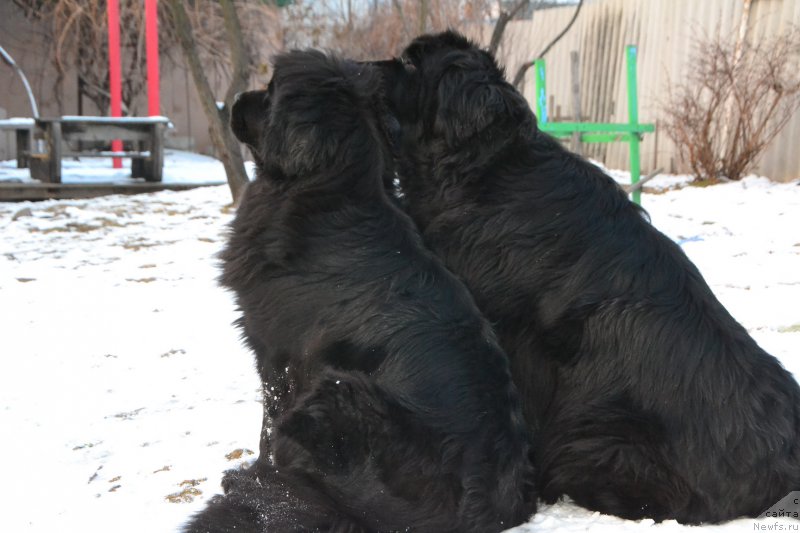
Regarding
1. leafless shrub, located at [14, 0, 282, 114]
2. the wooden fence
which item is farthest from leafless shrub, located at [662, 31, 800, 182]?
leafless shrub, located at [14, 0, 282, 114]

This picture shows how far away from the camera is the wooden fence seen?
10.0m

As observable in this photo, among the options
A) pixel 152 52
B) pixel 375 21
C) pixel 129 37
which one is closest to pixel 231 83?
pixel 375 21

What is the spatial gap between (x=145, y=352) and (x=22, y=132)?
849 centimetres

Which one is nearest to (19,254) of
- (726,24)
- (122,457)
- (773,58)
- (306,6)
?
(122,457)

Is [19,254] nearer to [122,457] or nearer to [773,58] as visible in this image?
[122,457]

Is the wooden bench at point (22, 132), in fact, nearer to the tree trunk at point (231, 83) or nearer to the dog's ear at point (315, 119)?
the tree trunk at point (231, 83)

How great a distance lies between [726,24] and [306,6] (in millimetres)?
6622

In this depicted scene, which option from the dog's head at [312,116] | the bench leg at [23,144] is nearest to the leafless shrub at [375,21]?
the bench leg at [23,144]

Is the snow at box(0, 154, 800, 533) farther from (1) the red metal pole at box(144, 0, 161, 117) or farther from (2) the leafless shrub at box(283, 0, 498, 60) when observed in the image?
(1) the red metal pole at box(144, 0, 161, 117)

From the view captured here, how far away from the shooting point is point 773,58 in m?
9.47

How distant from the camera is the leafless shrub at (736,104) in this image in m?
9.59

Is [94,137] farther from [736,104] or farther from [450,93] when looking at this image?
[450,93]

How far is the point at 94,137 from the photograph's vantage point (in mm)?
10555

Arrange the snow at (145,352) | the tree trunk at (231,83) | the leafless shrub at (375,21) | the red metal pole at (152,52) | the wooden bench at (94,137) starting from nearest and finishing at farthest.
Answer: the snow at (145,352)
the tree trunk at (231,83)
the leafless shrub at (375,21)
the wooden bench at (94,137)
the red metal pole at (152,52)
